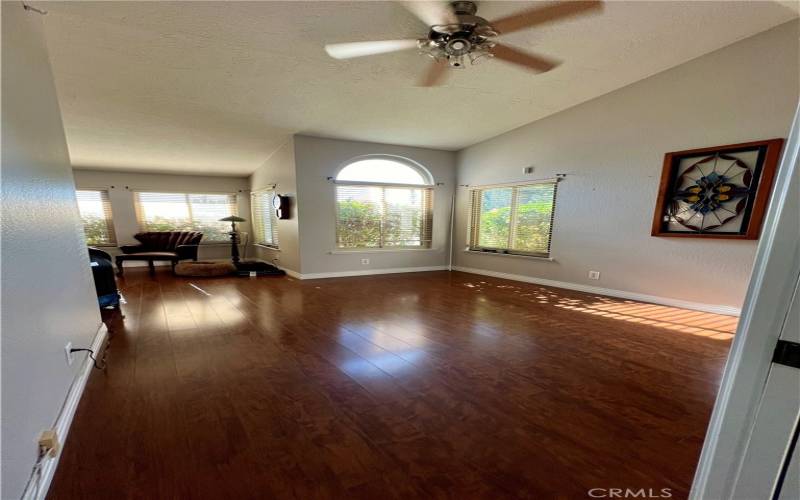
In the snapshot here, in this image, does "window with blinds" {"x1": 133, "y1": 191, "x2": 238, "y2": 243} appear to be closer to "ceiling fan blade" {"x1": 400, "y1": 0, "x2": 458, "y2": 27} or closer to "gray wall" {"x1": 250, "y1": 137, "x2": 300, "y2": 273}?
"gray wall" {"x1": 250, "y1": 137, "x2": 300, "y2": 273}

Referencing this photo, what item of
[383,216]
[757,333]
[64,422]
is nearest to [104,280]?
[64,422]

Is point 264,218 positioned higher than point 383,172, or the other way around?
point 383,172

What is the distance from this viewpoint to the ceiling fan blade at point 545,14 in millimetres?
2084

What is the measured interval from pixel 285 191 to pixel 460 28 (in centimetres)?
440

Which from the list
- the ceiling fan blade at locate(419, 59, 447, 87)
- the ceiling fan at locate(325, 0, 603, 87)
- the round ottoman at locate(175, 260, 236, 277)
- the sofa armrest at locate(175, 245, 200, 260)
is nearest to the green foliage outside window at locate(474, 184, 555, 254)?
the ceiling fan blade at locate(419, 59, 447, 87)

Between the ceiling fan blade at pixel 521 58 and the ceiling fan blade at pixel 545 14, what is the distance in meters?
0.14

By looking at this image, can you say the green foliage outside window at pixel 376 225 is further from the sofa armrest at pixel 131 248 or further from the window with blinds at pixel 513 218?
the sofa armrest at pixel 131 248

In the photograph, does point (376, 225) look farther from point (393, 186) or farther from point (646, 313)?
point (646, 313)

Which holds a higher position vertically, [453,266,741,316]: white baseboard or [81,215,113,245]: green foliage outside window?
[81,215,113,245]: green foliage outside window

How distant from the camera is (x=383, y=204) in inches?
227

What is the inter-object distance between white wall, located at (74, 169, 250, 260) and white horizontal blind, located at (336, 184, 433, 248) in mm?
4762

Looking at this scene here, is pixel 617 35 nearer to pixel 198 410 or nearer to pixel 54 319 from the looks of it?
pixel 198 410

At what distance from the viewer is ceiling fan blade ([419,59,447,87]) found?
264 centimetres

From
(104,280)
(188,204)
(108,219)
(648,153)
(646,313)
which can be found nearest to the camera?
(104,280)
